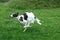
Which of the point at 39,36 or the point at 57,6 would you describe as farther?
the point at 57,6

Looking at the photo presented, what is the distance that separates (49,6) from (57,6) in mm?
806

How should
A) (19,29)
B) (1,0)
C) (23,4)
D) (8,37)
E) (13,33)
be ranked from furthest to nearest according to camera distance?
(1,0) < (23,4) < (19,29) < (13,33) < (8,37)

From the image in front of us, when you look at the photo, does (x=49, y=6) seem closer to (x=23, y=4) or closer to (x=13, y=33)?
(x=23, y=4)

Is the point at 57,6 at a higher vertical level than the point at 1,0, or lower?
higher

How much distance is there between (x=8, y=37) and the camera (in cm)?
1020

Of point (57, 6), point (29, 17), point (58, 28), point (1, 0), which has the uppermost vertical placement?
point (29, 17)

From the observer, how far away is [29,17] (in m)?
11.0

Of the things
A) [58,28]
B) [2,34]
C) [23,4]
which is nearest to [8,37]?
[2,34]

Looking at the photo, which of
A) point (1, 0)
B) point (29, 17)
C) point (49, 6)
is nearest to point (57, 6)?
point (49, 6)

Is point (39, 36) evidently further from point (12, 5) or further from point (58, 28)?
point (12, 5)

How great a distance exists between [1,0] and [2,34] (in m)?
21.1

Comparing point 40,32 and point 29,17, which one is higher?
point 29,17

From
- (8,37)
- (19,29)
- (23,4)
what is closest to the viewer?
(8,37)

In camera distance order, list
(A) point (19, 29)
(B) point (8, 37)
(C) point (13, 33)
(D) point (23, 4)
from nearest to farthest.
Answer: (B) point (8, 37) → (C) point (13, 33) → (A) point (19, 29) → (D) point (23, 4)
